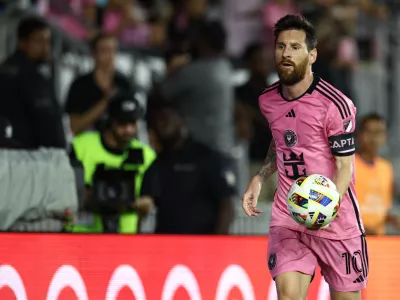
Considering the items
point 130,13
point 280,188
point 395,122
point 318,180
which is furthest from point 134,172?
point 395,122

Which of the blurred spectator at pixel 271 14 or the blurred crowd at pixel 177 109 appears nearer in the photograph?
the blurred crowd at pixel 177 109

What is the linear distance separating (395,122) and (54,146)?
22.2 feet

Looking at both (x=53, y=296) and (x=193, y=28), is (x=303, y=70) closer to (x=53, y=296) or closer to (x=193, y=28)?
(x=53, y=296)

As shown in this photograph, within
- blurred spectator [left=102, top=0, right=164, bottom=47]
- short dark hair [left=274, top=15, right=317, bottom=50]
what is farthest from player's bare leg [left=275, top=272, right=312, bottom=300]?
blurred spectator [left=102, top=0, right=164, bottom=47]

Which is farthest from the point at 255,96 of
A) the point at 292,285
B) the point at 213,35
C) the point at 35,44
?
the point at 292,285

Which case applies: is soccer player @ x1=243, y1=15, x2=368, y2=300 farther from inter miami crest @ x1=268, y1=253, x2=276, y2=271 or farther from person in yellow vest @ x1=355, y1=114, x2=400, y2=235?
person in yellow vest @ x1=355, y1=114, x2=400, y2=235

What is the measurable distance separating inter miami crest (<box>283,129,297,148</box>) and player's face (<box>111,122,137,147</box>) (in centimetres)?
289

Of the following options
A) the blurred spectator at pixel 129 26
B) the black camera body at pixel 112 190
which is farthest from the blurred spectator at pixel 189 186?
the blurred spectator at pixel 129 26

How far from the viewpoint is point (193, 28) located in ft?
39.1

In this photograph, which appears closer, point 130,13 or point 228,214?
point 228,214

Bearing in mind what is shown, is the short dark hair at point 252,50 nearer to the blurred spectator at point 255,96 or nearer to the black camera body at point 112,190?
the blurred spectator at point 255,96

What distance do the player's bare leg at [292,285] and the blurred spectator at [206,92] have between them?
3.85 meters

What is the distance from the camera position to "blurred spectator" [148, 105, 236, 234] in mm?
10031

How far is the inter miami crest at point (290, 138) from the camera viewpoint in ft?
23.5
